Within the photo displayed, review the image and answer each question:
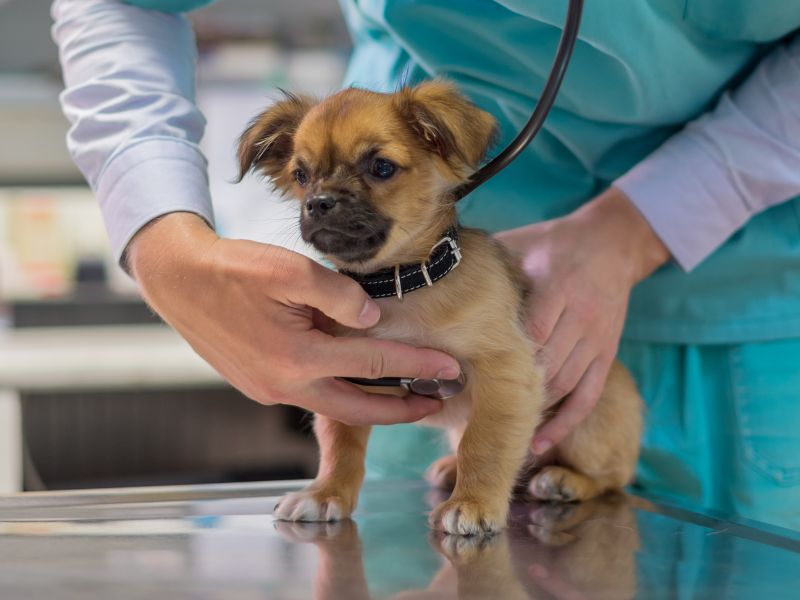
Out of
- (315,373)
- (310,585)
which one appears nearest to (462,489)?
(315,373)

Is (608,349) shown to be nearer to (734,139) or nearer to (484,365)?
(484,365)

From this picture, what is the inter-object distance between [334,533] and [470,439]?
0.67 ft

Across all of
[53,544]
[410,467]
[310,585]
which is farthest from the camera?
[410,467]

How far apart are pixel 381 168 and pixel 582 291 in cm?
30

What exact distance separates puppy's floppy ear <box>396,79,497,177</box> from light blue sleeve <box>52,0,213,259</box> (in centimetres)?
28

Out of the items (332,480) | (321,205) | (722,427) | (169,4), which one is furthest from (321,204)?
(722,427)

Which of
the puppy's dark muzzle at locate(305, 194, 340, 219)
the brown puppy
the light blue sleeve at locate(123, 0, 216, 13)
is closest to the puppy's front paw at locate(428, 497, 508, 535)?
the brown puppy

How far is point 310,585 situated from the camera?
0.78 meters

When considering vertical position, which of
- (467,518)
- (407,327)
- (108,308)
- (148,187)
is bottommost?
(108,308)

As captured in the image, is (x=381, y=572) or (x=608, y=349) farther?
(x=608, y=349)

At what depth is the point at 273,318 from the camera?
3.31 ft

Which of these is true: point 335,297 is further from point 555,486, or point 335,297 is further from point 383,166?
point 555,486

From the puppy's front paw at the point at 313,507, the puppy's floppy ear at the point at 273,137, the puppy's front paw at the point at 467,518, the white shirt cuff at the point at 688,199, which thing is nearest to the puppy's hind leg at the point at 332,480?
the puppy's front paw at the point at 313,507

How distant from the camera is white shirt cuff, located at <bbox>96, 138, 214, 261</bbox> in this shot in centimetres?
111
